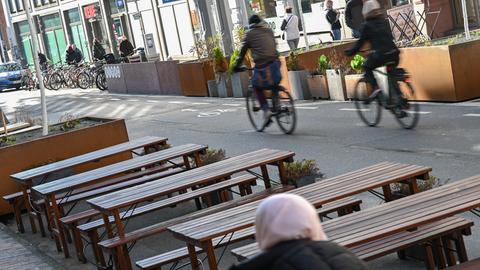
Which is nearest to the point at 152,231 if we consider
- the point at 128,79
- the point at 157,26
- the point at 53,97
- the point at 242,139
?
the point at 242,139

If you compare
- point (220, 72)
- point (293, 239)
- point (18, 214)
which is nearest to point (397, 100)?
point (18, 214)

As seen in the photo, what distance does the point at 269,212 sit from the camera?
3.45 meters

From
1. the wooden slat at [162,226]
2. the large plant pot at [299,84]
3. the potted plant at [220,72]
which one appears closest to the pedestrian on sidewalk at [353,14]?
the potted plant at [220,72]

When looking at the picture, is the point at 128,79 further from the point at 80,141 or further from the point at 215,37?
the point at 80,141

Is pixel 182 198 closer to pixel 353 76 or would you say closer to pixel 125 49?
pixel 353 76

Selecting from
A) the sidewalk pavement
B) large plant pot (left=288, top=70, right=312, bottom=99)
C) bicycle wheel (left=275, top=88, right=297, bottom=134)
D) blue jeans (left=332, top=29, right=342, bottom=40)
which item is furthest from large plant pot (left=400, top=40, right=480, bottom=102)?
blue jeans (left=332, top=29, right=342, bottom=40)

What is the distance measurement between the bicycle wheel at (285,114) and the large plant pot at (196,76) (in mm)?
9446

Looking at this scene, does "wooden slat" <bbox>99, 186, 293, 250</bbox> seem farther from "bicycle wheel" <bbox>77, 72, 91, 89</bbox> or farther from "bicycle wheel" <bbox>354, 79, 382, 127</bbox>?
"bicycle wheel" <bbox>77, 72, 91, 89</bbox>

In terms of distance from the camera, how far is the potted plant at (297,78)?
20.0 meters

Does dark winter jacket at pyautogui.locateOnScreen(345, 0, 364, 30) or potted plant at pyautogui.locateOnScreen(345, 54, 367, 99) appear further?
dark winter jacket at pyautogui.locateOnScreen(345, 0, 364, 30)

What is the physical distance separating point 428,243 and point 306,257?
139 inches

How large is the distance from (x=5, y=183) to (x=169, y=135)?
6.18m

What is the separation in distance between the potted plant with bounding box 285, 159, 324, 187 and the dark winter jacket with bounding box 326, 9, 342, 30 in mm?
20593

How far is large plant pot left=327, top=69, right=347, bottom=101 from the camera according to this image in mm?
18688
